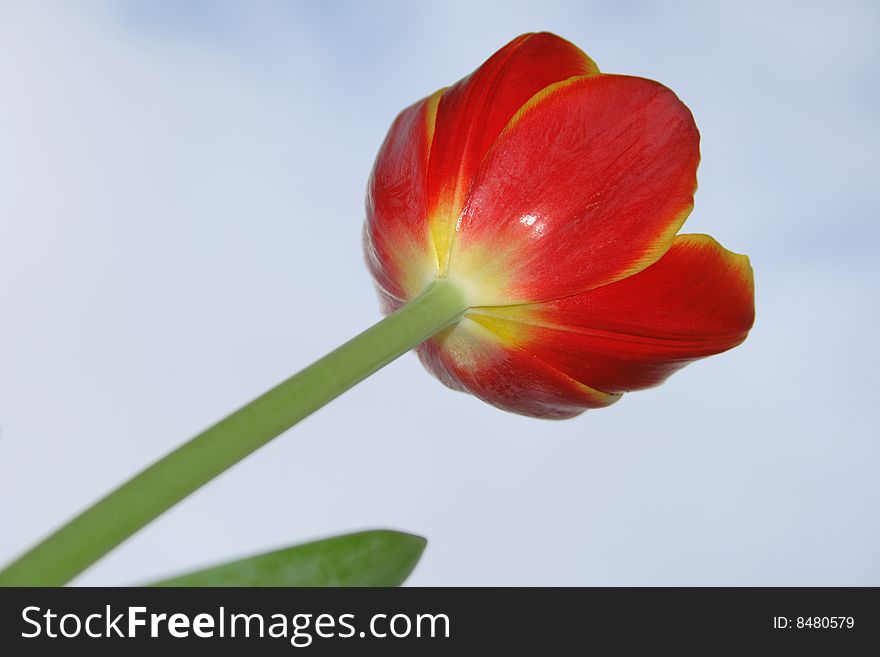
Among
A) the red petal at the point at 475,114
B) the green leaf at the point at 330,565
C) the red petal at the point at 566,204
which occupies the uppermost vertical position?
the red petal at the point at 475,114

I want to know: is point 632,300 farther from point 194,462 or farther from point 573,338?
point 194,462

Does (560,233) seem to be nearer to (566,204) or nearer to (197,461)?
(566,204)

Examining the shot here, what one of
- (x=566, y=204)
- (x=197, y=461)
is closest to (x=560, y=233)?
(x=566, y=204)

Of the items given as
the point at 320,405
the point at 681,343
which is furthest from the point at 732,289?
the point at 320,405

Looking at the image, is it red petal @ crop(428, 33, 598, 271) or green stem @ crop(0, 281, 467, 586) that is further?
red petal @ crop(428, 33, 598, 271)

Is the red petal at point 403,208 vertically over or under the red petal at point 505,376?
over

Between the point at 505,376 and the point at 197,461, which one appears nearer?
the point at 197,461
